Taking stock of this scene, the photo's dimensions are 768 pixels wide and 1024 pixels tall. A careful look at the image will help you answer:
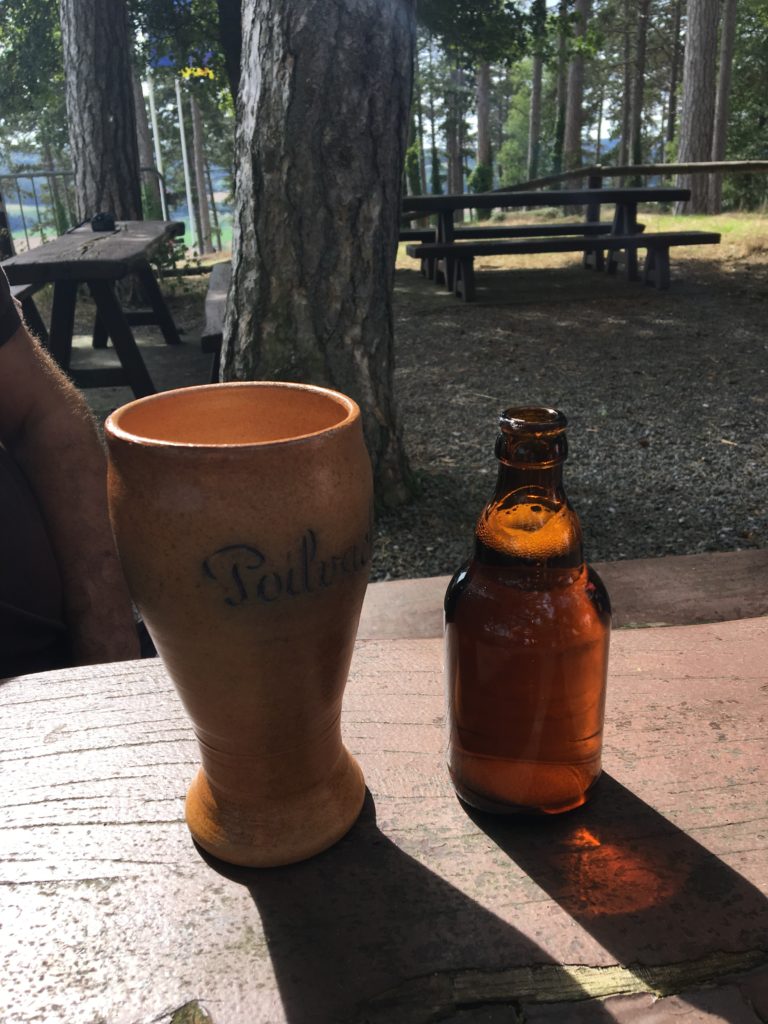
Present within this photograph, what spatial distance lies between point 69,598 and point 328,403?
36.4 inches

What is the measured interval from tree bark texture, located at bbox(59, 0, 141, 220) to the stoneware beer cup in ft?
24.0

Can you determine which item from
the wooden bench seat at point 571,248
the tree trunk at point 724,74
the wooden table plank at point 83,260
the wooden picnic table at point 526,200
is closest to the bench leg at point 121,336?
the wooden table plank at point 83,260

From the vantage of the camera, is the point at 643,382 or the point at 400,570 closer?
the point at 400,570

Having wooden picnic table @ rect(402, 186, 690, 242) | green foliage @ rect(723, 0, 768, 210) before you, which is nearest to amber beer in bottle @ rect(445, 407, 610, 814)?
wooden picnic table @ rect(402, 186, 690, 242)

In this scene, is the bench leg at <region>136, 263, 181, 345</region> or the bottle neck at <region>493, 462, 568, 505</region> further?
the bench leg at <region>136, 263, 181, 345</region>

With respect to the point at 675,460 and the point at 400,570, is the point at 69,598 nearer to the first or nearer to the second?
the point at 400,570

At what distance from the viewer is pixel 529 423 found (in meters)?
0.65

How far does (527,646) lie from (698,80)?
50.9 feet

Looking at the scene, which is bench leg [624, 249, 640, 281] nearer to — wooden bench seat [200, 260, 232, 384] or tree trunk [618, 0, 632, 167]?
wooden bench seat [200, 260, 232, 384]

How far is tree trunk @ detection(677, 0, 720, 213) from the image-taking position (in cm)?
1299

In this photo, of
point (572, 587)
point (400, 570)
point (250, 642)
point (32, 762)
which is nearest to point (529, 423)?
point (572, 587)

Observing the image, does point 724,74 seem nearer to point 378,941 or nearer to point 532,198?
point 532,198

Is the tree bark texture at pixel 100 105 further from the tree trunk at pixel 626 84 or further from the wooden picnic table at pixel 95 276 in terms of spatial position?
the tree trunk at pixel 626 84

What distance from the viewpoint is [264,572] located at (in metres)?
0.53
